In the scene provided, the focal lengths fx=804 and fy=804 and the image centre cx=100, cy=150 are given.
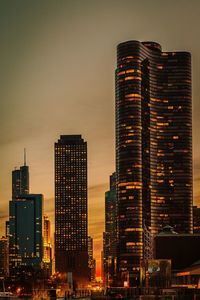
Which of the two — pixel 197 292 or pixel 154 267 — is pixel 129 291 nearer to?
pixel 154 267

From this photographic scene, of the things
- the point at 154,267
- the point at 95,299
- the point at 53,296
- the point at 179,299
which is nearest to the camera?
the point at 179,299

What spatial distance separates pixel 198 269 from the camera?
193m

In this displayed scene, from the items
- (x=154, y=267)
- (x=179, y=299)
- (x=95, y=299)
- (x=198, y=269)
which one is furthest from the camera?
(x=198, y=269)

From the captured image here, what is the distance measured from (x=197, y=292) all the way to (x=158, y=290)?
2819 cm

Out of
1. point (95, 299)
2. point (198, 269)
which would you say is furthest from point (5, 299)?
point (198, 269)

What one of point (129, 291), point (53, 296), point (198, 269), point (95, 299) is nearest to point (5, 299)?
point (53, 296)

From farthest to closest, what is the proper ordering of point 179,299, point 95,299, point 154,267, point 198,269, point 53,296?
point 198,269 < point 53,296 < point 154,267 < point 95,299 < point 179,299

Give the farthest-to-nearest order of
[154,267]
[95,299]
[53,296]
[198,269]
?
[198,269] < [53,296] < [154,267] < [95,299]

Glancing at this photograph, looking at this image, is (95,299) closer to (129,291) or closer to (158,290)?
(158,290)

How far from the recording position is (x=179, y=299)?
89.9 meters

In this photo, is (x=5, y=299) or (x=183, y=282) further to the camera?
(x=183, y=282)

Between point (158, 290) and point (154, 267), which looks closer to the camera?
point (158, 290)

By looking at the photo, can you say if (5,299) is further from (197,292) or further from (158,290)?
(197,292)

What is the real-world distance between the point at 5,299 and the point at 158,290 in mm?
37996
